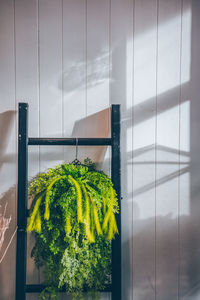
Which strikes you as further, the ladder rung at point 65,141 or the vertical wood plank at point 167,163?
the vertical wood plank at point 167,163

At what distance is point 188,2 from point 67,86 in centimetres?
85

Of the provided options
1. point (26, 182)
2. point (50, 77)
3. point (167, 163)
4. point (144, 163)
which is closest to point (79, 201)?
point (26, 182)

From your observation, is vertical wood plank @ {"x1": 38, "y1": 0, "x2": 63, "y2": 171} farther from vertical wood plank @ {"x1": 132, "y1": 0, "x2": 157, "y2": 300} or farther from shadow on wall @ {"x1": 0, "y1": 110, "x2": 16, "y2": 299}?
vertical wood plank @ {"x1": 132, "y1": 0, "x2": 157, "y2": 300}

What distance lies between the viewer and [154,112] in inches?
60.5

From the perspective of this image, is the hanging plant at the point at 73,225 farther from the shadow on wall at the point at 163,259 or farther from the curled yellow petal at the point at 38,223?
the shadow on wall at the point at 163,259

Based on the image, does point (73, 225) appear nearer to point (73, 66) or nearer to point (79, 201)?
point (79, 201)

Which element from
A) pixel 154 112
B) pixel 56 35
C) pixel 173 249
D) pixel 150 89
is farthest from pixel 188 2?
pixel 173 249

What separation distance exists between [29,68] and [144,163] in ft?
2.79

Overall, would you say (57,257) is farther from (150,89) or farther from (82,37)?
(82,37)

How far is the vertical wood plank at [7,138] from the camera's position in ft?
4.87

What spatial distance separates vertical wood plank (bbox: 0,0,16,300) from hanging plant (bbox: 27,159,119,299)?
0.97 feet

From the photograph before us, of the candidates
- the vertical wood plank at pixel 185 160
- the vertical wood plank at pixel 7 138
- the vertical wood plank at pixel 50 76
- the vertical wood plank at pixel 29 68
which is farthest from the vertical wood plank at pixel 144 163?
the vertical wood plank at pixel 7 138

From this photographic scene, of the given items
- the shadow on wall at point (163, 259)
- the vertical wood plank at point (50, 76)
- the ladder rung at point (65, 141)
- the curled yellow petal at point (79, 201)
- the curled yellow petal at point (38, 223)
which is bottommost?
the shadow on wall at point (163, 259)

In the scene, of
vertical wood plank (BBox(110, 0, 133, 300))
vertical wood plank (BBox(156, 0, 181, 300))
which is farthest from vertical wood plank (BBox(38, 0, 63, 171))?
vertical wood plank (BBox(156, 0, 181, 300))
